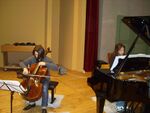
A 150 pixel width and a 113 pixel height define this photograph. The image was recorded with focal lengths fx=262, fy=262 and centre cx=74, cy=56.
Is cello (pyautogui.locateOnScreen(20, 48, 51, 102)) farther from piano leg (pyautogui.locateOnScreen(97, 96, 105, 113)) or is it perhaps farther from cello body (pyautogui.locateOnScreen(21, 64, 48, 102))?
piano leg (pyautogui.locateOnScreen(97, 96, 105, 113))

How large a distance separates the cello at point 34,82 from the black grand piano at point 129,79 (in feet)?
2.30

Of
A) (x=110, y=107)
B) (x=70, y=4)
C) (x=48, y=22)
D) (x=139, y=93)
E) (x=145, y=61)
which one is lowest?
(x=110, y=107)

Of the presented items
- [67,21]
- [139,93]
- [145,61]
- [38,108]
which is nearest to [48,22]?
[67,21]

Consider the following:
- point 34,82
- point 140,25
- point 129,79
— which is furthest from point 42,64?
point 140,25

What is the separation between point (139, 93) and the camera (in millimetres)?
3113

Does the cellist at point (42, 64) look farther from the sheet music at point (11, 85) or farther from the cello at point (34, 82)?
the sheet music at point (11, 85)

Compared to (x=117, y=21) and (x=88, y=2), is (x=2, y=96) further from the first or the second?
(x=117, y=21)

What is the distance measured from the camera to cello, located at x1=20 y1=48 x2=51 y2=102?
3.64 metres

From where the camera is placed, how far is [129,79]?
3371mm

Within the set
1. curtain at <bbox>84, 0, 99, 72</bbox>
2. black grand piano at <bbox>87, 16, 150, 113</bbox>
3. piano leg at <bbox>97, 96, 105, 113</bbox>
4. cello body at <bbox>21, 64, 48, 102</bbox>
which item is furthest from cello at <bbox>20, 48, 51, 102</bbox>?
curtain at <bbox>84, 0, 99, 72</bbox>

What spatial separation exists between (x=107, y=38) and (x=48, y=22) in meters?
1.74

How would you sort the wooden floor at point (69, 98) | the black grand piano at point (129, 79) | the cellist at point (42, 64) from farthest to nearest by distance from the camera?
the wooden floor at point (69, 98) → the cellist at point (42, 64) → the black grand piano at point (129, 79)

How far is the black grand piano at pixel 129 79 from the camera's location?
3107 millimetres

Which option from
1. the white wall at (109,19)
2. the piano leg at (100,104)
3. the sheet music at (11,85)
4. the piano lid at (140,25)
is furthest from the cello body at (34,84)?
the white wall at (109,19)
